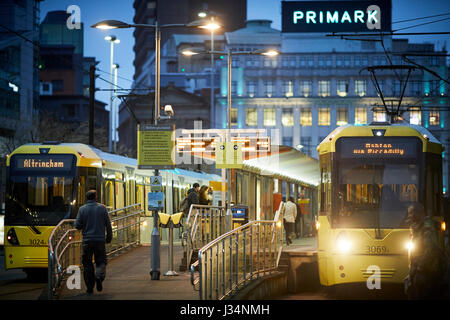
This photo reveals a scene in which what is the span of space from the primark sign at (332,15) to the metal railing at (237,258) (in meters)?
42.9

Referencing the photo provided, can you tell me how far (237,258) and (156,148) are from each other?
337 cm

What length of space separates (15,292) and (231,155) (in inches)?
284

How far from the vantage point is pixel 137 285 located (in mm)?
16125

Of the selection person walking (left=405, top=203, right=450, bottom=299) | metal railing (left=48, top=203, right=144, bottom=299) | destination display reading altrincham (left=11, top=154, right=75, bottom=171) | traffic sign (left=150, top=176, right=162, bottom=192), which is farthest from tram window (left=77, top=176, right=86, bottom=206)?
person walking (left=405, top=203, right=450, bottom=299)

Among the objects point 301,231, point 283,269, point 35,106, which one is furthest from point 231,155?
point 35,106

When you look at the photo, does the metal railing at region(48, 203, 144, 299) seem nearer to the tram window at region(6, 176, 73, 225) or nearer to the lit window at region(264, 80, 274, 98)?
the tram window at region(6, 176, 73, 225)

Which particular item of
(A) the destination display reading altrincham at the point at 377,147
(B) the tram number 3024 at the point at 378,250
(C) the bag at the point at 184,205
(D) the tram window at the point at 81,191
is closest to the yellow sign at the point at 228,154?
(C) the bag at the point at 184,205

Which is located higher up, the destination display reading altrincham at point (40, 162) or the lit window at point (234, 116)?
the lit window at point (234, 116)

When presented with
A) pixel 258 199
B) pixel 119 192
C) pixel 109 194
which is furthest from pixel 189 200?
pixel 258 199

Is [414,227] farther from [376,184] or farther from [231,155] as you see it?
[231,155]

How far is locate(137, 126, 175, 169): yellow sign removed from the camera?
17.3m

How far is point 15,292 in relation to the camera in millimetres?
16656

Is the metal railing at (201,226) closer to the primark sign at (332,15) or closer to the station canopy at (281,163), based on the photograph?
the station canopy at (281,163)

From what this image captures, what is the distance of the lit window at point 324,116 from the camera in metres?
102
